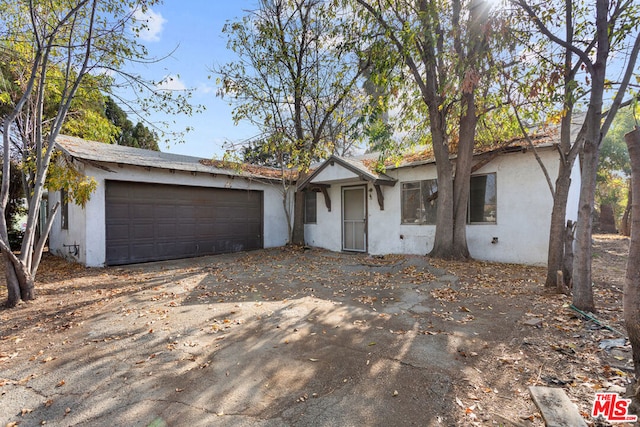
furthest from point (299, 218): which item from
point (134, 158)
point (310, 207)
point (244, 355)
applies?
point (244, 355)

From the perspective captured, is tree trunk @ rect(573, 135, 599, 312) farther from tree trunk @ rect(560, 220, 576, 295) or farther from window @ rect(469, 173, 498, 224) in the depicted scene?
window @ rect(469, 173, 498, 224)

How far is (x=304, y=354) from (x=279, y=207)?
9884 mm

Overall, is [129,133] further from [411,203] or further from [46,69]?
[411,203]

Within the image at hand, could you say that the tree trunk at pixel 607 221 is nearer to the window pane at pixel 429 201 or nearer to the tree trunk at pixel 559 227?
the window pane at pixel 429 201

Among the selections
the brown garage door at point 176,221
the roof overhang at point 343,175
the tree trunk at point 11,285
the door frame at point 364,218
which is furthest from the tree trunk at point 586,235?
the brown garage door at point 176,221

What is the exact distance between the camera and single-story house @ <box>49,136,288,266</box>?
27.8 ft

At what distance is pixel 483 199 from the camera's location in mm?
8648

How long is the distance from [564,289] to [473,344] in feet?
9.12

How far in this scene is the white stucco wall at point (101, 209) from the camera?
834 centimetres

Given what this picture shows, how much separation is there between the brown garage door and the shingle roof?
0.71m

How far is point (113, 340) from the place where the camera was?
12.0 ft

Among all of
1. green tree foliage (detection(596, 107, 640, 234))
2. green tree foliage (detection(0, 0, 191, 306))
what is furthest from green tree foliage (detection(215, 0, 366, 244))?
green tree foliage (detection(596, 107, 640, 234))

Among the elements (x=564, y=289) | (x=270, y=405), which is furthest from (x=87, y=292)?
(x=564, y=289)

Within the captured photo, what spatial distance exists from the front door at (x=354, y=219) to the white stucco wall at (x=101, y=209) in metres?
Answer: 3.03
